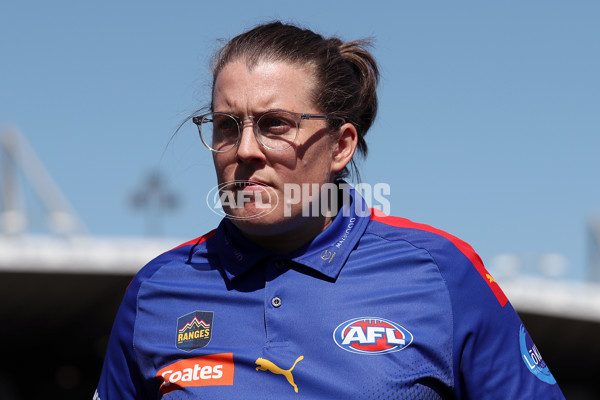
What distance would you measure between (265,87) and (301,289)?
2.04 ft

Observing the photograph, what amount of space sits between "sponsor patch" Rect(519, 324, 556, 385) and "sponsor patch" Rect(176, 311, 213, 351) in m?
0.94

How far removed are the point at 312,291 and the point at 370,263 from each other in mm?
205

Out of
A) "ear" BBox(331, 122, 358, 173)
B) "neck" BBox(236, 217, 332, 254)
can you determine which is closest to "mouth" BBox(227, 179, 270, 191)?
"neck" BBox(236, 217, 332, 254)

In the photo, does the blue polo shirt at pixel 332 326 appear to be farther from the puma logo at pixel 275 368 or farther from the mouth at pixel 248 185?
the mouth at pixel 248 185

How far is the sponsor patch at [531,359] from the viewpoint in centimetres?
260

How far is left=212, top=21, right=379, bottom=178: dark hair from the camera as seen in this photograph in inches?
109

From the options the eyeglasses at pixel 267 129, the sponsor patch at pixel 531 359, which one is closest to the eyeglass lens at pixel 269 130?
the eyeglasses at pixel 267 129

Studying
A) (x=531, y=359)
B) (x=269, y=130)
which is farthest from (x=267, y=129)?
(x=531, y=359)

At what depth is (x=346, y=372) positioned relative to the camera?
2490mm

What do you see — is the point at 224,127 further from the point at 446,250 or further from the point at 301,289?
the point at 446,250

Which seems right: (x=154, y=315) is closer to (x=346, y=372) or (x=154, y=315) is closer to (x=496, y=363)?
(x=346, y=372)

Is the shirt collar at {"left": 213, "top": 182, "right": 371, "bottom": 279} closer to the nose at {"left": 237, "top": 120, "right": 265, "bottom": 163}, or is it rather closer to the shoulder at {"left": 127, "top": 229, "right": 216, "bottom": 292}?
the shoulder at {"left": 127, "top": 229, "right": 216, "bottom": 292}

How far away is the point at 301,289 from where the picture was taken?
105 inches

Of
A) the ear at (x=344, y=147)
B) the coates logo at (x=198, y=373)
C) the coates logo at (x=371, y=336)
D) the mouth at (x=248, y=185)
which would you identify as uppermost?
the ear at (x=344, y=147)
